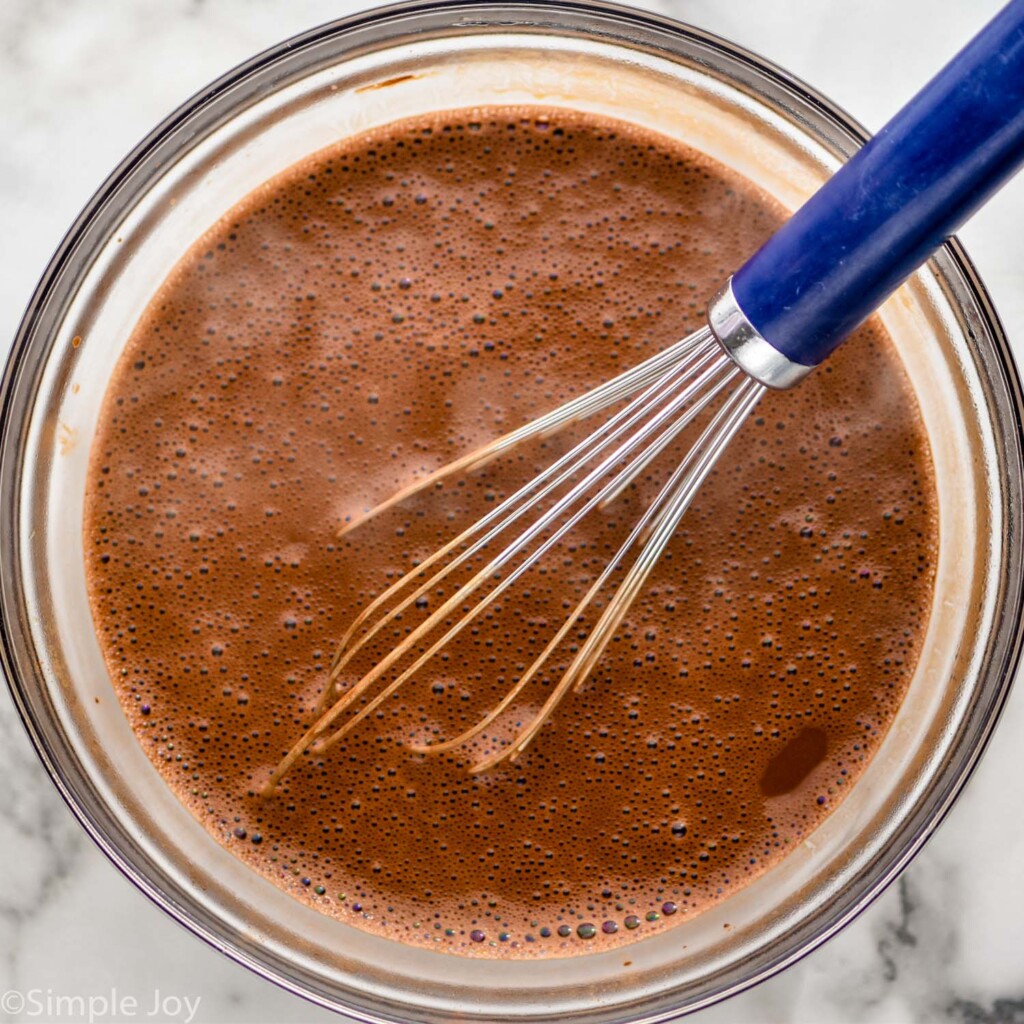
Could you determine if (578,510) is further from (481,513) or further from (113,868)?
(113,868)

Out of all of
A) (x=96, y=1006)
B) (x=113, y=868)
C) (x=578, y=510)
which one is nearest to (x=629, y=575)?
(x=578, y=510)

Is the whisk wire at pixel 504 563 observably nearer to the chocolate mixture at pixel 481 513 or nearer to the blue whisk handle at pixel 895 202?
the chocolate mixture at pixel 481 513

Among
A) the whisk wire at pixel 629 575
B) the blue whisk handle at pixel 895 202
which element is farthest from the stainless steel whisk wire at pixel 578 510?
the blue whisk handle at pixel 895 202

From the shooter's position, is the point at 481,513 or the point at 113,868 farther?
the point at 113,868

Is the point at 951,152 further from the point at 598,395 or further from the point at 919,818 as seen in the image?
the point at 919,818

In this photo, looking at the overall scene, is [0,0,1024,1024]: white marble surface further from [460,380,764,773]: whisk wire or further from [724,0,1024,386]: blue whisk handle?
[724,0,1024,386]: blue whisk handle

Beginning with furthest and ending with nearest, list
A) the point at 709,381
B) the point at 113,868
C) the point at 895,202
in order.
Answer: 1. the point at 113,868
2. the point at 709,381
3. the point at 895,202
